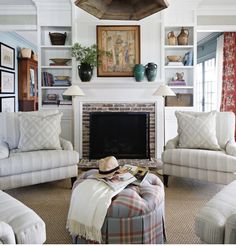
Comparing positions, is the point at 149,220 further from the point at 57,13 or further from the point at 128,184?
the point at 57,13

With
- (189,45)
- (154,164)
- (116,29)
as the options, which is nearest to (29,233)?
(154,164)

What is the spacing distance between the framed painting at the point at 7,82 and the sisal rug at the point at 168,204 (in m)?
3.32

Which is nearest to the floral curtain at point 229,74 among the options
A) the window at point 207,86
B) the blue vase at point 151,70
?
the window at point 207,86

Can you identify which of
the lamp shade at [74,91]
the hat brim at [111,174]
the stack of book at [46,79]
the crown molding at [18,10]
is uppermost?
the crown molding at [18,10]

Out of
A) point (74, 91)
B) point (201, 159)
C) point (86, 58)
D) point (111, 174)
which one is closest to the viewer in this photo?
point (111, 174)

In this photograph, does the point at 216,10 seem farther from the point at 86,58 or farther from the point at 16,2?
the point at 16,2

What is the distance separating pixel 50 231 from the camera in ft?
8.77

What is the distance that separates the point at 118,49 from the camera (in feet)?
17.5

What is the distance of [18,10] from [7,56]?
1.69 metres

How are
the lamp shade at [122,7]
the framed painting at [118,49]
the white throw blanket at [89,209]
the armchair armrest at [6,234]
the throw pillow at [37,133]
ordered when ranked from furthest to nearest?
the framed painting at [118,49] → the throw pillow at [37,133] → the white throw blanket at [89,209] → the lamp shade at [122,7] → the armchair armrest at [6,234]

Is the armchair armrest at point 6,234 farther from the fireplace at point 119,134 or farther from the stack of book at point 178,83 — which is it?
the stack of book at point 178,83

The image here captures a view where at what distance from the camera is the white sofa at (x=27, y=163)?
11.2ft

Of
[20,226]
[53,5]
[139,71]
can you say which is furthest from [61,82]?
[20,226]

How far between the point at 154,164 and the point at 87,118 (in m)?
1.41
